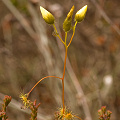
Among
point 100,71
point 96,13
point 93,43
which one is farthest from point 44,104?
point 96,13

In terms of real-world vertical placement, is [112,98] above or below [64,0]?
below

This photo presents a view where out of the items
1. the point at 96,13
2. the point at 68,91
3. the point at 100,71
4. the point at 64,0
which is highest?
the point at 64,0

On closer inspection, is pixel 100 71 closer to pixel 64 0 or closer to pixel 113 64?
pixel 113 64

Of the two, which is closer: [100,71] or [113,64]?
[113,64]

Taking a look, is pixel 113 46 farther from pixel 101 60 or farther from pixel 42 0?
pixel 42 0

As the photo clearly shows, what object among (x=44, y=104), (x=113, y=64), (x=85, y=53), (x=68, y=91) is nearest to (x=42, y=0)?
(x=68, y=91)

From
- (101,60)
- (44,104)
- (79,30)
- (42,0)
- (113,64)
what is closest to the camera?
(42,0)

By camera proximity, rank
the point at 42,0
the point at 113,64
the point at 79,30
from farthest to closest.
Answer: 1. the point at 79,30
2. the point at 113,64
3. the point at 42,0
